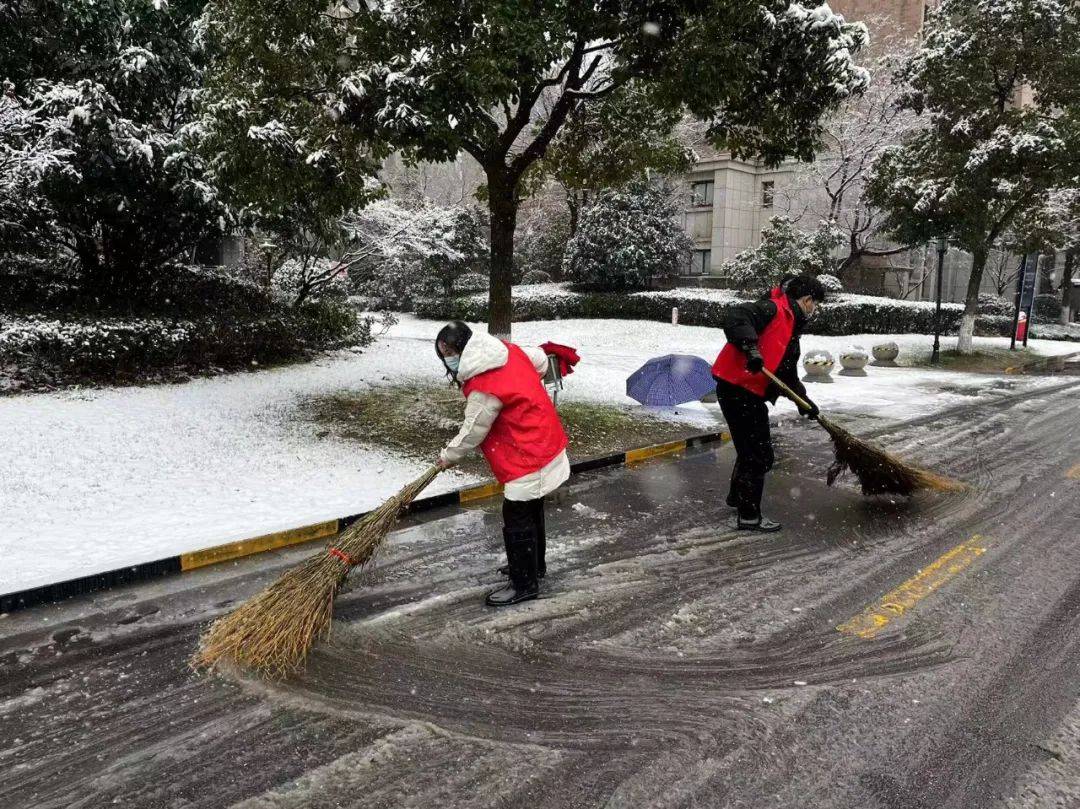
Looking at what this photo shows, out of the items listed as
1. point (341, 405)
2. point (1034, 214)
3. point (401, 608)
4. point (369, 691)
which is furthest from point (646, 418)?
point (1034, 214)

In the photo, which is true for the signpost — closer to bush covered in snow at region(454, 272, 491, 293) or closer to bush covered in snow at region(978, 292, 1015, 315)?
bush covered in snow at region(978, 292, 1015, 315)

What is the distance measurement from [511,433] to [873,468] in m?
3.55

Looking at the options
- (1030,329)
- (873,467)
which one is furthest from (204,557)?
(1030,329)

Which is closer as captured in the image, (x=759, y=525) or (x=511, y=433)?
(x=511, y=433)

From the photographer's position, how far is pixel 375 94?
6.61 m

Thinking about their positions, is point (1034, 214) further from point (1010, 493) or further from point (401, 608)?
point (401, 608)

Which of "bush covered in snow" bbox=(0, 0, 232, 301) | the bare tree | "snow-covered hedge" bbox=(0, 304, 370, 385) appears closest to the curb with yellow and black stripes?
"snow-covered hedge" bbox=(0, 304, 370, 385)

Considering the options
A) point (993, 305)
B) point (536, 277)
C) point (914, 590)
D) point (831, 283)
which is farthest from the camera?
point (536, 277)

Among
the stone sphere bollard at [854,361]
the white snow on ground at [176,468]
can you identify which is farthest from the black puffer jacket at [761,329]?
the stone sphere bollard at [854,361]

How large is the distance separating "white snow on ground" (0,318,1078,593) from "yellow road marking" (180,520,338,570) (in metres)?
0.10

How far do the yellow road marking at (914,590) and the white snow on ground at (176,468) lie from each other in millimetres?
3521

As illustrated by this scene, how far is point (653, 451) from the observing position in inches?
326

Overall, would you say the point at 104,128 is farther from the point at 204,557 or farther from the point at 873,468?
the point at 873,468

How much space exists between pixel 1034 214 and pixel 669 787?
20756mm
